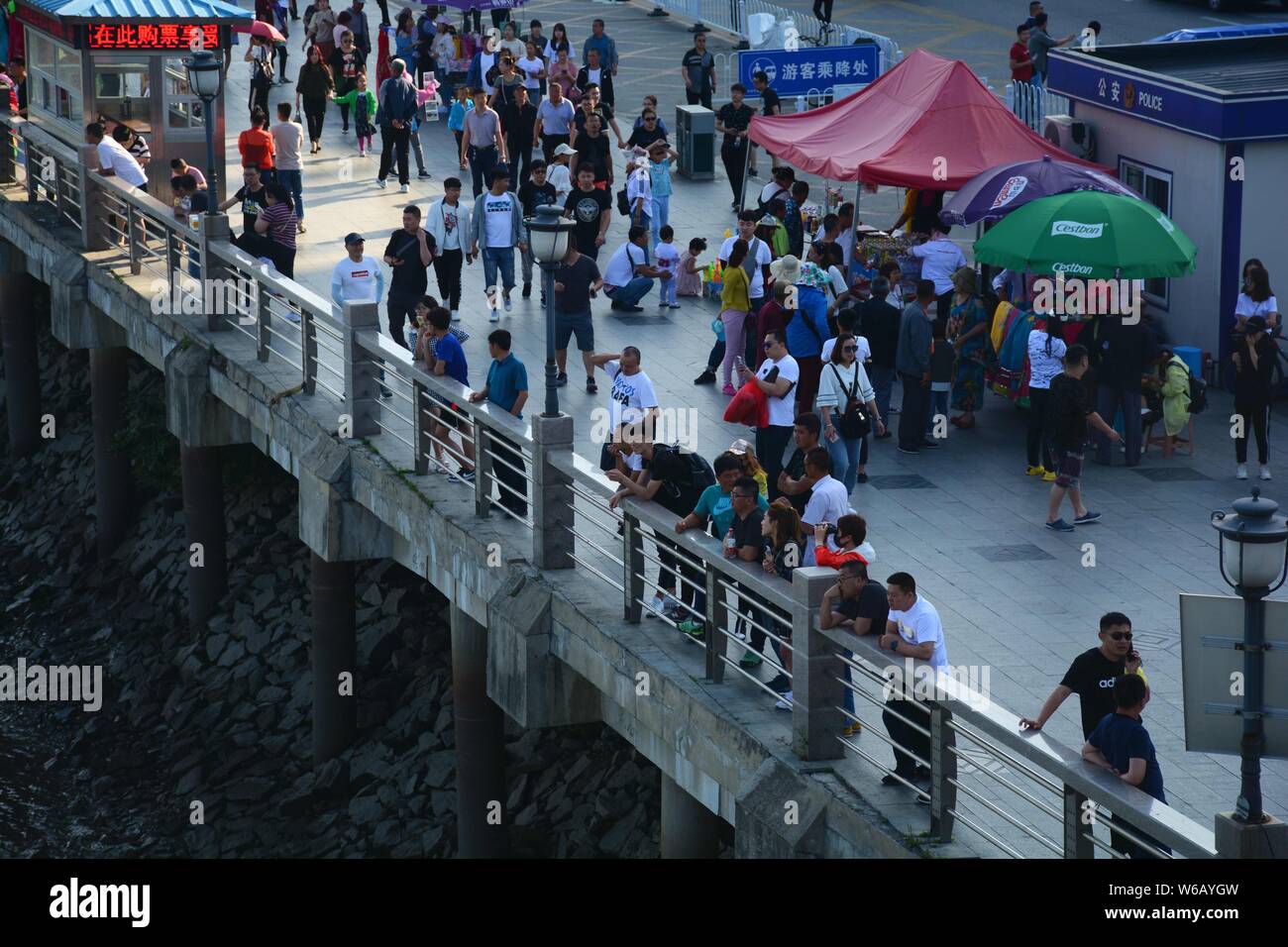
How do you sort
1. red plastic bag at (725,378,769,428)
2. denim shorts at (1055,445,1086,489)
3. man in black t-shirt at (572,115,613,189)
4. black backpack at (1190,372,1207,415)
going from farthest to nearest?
man in black t-shirt at (572,115,613,189)
black backpack at (1190,372,1207,415)
denim shorts at (1055,445,1086,489)
red plastic bag at (725,378,769,428)

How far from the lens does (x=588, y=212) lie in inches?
903

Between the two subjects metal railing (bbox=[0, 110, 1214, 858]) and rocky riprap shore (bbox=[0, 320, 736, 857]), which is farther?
rocky riprap shore (bbox=[0, 320, 736, 857])

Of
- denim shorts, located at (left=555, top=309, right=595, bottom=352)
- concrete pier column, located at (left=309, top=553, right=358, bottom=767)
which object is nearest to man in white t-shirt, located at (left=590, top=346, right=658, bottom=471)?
concrete pier column, located at (left=309, top=553, right=358, bottom=767)

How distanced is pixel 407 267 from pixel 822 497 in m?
7.77

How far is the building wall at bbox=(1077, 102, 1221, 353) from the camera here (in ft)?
70.0

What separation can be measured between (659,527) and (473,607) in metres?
2.72

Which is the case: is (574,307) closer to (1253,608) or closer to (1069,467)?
(1069,467)

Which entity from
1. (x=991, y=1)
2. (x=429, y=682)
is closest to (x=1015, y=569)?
(x=429, y=682)

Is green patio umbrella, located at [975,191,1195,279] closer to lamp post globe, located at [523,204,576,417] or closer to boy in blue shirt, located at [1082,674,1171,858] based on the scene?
lamp post globe, located at [523,204,576,417]

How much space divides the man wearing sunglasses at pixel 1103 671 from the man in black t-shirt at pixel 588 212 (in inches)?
485

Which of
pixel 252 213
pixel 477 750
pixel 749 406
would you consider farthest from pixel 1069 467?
pixel 252 213

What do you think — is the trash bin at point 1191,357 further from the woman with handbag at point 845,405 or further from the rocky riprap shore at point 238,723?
the rocky riprap shore at point 238,723

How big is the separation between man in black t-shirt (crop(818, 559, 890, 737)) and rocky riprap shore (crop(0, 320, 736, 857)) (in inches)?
192
